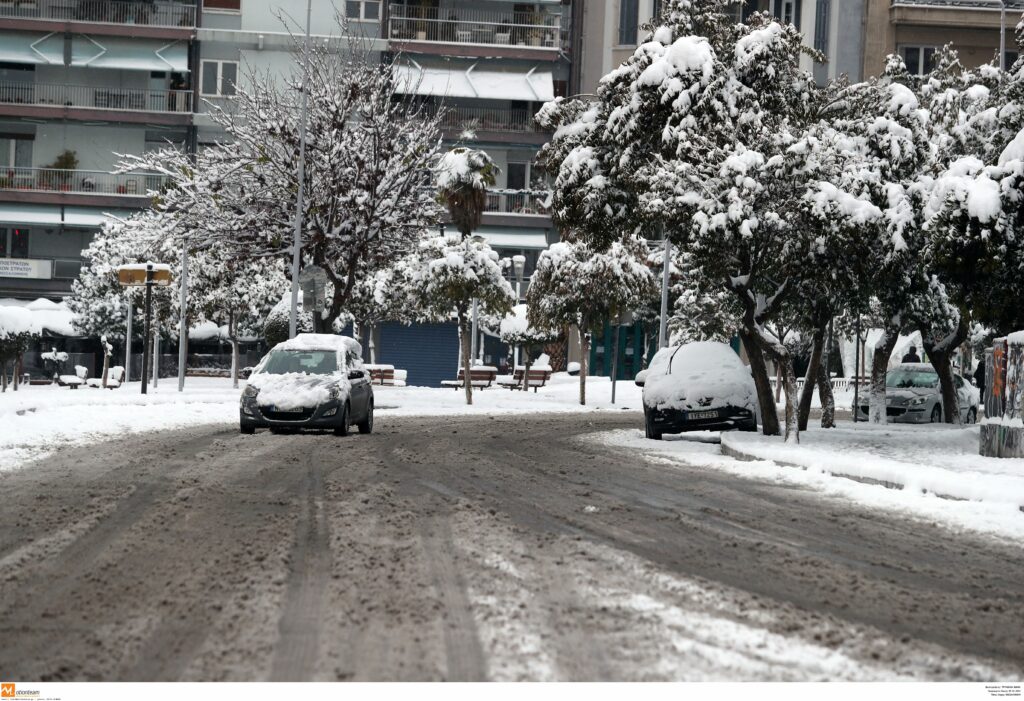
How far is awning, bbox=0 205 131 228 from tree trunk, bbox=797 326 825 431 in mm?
38286

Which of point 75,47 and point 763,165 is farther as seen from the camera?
point 75,47

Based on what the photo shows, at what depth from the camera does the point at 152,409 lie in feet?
96.2

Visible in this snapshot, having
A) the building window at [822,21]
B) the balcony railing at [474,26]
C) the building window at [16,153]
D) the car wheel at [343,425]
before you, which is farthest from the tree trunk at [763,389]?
the building window at [16,153]

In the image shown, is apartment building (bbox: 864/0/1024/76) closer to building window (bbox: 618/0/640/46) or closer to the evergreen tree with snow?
building window (bbox: 618/0/640/46)

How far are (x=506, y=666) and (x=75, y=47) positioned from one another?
57663 millimetres

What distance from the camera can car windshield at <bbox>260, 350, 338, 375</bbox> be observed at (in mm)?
23547

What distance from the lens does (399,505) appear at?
1201cm

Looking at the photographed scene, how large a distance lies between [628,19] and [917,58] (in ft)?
41.4

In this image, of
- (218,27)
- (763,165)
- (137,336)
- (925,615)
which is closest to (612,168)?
(763,165)

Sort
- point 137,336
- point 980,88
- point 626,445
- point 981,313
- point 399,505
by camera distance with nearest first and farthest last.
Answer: point 399,505, point 981,313, point 626,445, point 980,88, point 137,336

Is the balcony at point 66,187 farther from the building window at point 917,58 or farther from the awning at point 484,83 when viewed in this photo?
the building window at point 917,58

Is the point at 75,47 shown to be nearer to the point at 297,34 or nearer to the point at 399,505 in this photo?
the point at 297,34

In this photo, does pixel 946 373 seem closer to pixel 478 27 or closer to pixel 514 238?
pixel 514 238

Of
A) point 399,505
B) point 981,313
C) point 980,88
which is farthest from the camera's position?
point 980,88
